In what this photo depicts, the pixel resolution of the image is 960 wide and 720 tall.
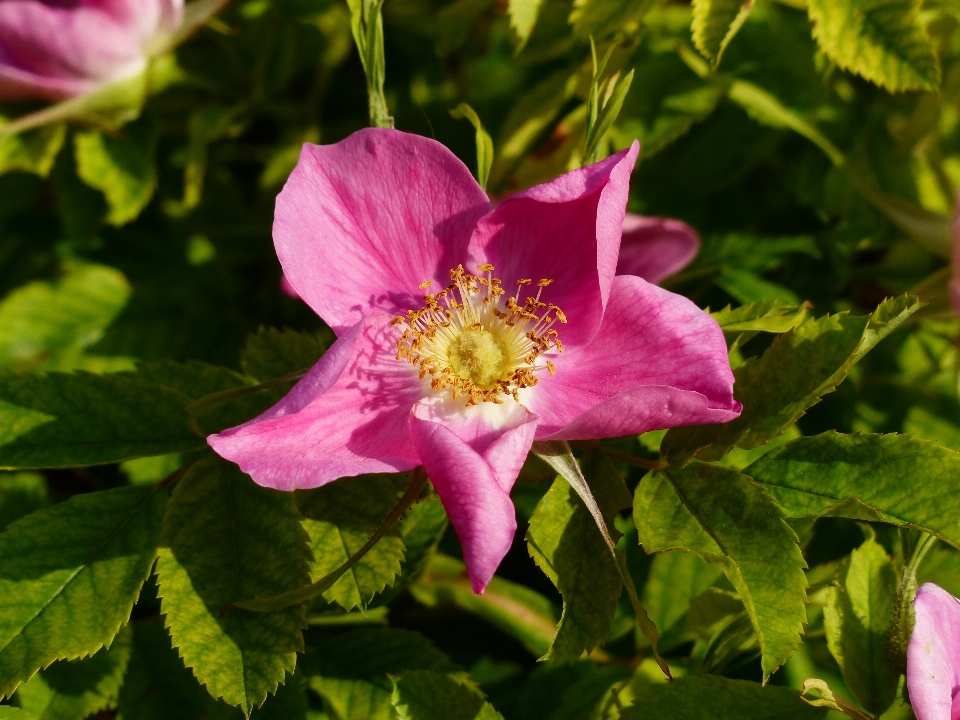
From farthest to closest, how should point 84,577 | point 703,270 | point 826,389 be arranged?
1. point 703,270
2. point 84,577
3. point 826,389

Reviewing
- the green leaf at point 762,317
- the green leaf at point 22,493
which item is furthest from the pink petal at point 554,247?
the green leaf at point 22,493

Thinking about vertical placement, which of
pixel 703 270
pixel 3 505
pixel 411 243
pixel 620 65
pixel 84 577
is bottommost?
pixel 3 505

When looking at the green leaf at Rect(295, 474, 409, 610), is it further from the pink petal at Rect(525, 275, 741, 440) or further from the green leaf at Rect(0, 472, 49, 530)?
the green leaf at Rect(0, 472, 49, 530)

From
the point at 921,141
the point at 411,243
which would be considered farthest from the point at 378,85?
the point at 921,141

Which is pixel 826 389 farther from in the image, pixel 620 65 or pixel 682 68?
pixel 682 68

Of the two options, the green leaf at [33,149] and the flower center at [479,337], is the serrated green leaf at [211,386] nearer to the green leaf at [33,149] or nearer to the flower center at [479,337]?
the flower center at [479,337]

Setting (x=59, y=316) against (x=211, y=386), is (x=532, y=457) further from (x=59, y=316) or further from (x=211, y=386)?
(x=59, y=316)

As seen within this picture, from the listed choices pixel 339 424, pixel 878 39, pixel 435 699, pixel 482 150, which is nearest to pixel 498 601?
pixel 435 699

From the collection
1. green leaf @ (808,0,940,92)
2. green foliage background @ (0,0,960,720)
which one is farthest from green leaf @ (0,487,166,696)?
green leaf @ (808,0,940,92)
